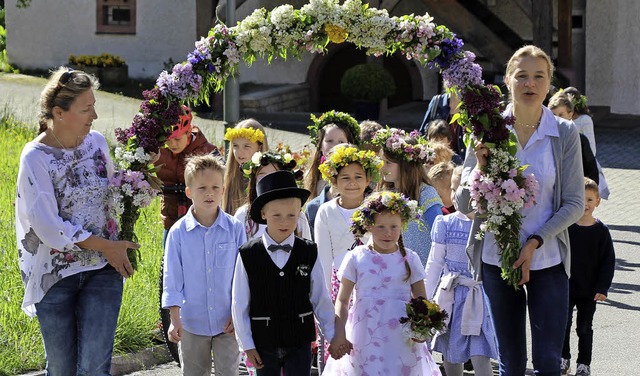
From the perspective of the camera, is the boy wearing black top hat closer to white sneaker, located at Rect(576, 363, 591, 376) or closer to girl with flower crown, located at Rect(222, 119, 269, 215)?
girl with flower crown, located at Rect(222, 119, 269, 215)

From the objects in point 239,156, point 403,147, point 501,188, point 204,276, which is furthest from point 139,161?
point 403,147

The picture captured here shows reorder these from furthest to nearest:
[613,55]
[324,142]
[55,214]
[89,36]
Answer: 1. [89,36]
2. [613,55]
3. [324,142]
4. [55,214]

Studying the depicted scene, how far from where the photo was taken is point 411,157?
27.7 feet

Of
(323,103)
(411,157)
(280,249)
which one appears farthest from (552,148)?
(323,103)

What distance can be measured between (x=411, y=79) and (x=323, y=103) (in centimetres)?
A: 193

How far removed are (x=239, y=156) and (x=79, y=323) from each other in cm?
264

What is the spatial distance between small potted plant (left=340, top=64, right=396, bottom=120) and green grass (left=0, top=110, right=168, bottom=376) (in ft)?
33.9

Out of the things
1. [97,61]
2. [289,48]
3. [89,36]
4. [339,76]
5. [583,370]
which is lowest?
[583,370]

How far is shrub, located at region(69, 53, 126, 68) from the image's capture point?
24.8m

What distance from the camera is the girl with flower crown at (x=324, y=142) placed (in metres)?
8.45

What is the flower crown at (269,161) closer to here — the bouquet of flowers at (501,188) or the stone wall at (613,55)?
the bouquet of flowers at (501,188)

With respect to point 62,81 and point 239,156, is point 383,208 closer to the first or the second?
point 62,81

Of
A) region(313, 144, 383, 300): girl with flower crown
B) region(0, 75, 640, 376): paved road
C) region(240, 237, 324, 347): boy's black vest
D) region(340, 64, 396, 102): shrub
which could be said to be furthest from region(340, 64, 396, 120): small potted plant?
region(240, 237, 324, 347): boy's black vest

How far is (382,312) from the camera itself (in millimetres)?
6973
